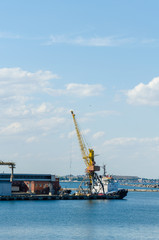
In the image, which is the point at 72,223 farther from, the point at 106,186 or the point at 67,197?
the point at 106,186

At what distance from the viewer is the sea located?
78938mm

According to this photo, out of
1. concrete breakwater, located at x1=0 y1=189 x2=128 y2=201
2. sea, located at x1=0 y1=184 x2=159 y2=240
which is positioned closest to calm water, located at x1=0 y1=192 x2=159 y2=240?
sea, located at x1=0 y1=184 x2=159 y2=240

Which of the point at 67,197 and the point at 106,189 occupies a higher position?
the point at 106,189

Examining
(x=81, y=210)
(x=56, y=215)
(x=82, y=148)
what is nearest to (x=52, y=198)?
(x=82, y=148)

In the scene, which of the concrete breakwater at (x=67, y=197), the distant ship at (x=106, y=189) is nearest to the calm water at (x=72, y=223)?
the concrete breakwater at (x=67, y=197)

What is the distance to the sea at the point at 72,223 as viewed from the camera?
78938mm

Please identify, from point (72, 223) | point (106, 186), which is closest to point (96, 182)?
point (106, 186)

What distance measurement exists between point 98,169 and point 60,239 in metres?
85.2

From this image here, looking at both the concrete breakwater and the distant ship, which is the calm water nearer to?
the concrete breakwater

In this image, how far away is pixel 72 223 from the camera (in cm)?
9350

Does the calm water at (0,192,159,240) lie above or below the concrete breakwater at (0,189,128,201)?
below

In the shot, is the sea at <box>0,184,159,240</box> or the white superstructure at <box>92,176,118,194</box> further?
the white superstructure at <box>92,176,118,194</box>

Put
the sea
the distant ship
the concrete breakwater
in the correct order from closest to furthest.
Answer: the sea
the concrete breakwater
the distant ship

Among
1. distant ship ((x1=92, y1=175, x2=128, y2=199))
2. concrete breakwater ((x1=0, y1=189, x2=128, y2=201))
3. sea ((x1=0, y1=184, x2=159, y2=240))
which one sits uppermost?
distant ship ((x1=92, y1=175, x2=128, y2=199))
